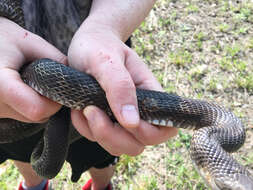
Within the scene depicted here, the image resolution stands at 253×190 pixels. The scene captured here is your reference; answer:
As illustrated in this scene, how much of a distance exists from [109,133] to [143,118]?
0.41m

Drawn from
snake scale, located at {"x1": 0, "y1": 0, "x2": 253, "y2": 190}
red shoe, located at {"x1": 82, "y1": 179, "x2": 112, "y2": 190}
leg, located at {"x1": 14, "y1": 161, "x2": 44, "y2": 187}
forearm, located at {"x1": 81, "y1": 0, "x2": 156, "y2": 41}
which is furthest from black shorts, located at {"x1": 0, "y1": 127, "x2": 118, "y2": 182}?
forearm, located at {"x1": 81, "y1": 0, "x2": 156, "y2": 41}

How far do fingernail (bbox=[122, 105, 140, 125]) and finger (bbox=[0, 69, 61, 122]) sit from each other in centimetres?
57

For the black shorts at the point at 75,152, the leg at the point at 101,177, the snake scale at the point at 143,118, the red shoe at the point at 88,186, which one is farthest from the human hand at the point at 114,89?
the red shoe at the point at 88,186

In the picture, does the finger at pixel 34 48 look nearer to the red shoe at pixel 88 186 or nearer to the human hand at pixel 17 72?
the human hand at pixel 17 72

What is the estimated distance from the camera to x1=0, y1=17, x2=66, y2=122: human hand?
6.89 feet

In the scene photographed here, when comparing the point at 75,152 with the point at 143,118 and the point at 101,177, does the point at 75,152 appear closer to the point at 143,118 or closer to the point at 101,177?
the point at 101,177

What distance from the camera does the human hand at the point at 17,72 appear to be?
2.10 m

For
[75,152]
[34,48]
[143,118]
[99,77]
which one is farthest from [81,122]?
[75,152]

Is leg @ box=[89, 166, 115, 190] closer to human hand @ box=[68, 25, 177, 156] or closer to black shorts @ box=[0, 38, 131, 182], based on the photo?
black shorts @ box=[0, 38, 131, 182]

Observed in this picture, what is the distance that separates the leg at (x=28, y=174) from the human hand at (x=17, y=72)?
1.54 metres

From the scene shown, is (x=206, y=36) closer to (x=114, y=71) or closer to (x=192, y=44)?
(x=192, y=44)

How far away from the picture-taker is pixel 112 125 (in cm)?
217

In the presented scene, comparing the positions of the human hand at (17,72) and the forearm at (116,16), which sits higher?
the forearm at (116,16)

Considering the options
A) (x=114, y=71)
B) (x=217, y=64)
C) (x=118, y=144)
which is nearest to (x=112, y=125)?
(x=118, y=144)
